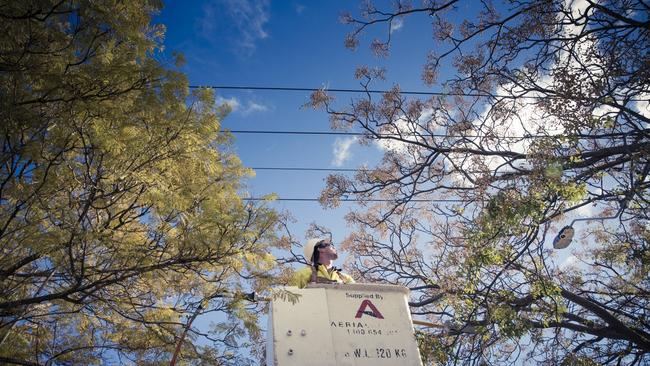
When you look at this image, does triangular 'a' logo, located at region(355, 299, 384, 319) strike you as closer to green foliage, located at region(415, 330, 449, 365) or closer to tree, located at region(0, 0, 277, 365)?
tree, located at region(0, 0, 277, 365)

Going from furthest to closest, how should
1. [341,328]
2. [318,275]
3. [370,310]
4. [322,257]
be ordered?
1. [322,257]
2. [318,275]
3. [370,310]
4. [341,328]

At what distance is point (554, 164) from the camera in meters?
4.63

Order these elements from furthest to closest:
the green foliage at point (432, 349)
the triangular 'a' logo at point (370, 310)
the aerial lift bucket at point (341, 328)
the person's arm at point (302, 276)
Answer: the green foliage at point (432, 349) → the person's arm at point (302, 276) → the triangular 'a' logo at point (370, 310) → the aerial lift bucket at point (341, 328)

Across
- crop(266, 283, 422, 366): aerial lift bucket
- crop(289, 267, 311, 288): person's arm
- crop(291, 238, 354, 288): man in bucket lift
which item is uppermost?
crop(291, 238, 354, 288): man in bucket lift

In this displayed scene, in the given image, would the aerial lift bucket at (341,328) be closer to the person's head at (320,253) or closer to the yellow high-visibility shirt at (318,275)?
the yellow high-visibility shirt at (318,275)

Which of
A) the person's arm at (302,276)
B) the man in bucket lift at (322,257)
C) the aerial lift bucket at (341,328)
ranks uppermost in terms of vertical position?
the man in bucket lift at (322,257)

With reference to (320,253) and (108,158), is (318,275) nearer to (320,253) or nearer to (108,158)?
(320,253)

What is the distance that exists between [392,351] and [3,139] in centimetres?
459

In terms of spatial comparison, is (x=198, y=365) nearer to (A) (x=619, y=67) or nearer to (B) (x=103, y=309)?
(B) (x=103, y=309)

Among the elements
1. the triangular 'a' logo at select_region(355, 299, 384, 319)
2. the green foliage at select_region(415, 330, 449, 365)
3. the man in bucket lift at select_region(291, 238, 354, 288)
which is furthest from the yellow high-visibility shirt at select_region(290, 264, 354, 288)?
the green foliage at select_region(415, 330, 449, 365)

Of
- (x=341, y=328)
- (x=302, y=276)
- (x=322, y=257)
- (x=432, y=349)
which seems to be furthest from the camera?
(x=432, y=349)

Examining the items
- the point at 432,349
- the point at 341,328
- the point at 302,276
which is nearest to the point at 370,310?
the point at 341,328

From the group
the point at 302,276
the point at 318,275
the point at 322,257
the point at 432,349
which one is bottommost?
the point at 432,349

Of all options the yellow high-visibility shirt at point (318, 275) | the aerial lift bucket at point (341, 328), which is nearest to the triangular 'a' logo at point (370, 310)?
the aerial lift bucket at point (341, 328)
